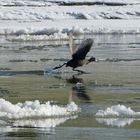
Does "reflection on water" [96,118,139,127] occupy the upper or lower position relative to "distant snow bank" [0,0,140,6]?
upper

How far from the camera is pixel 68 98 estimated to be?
536 inches

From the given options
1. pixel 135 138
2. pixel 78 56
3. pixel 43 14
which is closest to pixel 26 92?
pixel 78 56

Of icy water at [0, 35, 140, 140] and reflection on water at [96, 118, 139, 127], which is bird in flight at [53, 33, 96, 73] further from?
reflection on water at [96, 118, 139, 127]

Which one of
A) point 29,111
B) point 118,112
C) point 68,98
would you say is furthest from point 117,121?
point 68,98

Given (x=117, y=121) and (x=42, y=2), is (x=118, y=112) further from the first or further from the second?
(x=42, y=2)

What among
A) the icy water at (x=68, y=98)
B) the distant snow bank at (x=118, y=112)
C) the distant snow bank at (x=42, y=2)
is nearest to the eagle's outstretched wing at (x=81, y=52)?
the icy water at (x=68, y=98)

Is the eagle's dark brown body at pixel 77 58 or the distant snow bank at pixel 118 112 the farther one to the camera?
the eagle's dark brown body at pixel 77 58

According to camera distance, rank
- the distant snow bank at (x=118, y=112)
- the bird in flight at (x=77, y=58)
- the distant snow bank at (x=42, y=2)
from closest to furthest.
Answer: the distant snow bank at (x=118, y=112)
the bird in flight at (x=77, y=58)
the distant snow bank at (x=42, y=2)

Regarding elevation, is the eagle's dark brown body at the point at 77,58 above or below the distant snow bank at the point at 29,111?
below

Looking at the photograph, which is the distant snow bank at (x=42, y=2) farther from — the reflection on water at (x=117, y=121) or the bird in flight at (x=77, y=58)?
the reflection on water at (x=117, y=121)

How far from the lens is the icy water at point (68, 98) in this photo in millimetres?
9859

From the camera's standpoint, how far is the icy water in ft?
32.3

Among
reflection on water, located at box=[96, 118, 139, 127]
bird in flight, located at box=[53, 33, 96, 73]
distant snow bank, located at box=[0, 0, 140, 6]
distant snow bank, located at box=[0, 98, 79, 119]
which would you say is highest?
distant snow bank, located at box=[0, 98, 79, 119]

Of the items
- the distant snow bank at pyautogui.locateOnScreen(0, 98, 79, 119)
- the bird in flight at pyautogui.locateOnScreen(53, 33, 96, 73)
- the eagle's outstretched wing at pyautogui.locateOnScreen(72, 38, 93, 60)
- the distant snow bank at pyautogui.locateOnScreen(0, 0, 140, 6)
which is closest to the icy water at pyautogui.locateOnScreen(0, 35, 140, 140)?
the distant snow bank at pyautogui.locateOnScreen(0, 98, 79, 119)
